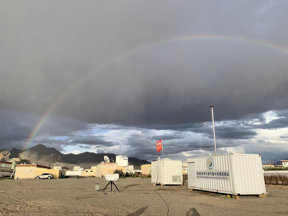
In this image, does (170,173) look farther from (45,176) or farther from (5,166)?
(5,166)

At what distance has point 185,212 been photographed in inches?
466

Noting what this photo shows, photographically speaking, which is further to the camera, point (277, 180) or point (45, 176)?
point (45, 176)

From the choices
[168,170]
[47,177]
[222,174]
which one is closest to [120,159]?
[47,177]

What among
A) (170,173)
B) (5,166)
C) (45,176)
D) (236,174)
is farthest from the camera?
(5,166)

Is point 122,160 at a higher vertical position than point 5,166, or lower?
higher

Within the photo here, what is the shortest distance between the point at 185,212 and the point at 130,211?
3.18 metres

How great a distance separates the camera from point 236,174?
17266mm

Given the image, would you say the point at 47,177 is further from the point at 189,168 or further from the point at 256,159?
the point at 256,159

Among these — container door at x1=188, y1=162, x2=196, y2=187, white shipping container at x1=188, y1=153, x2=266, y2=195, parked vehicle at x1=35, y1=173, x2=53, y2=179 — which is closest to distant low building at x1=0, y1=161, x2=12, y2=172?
parked vehicle at x1=35, y1=173, x2=53, y2=179

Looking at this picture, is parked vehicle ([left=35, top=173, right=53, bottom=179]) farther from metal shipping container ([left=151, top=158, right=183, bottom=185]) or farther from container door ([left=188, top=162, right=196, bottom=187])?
container door ([left=188, top=162, right=196, bottom=187])

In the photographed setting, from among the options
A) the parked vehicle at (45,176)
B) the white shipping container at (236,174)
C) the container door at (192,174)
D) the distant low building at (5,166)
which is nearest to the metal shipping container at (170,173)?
the container door at (192,174)

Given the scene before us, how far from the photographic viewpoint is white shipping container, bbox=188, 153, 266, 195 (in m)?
17.2

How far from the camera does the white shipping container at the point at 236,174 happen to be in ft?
56.6


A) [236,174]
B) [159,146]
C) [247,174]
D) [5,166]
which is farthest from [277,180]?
[5,166]
